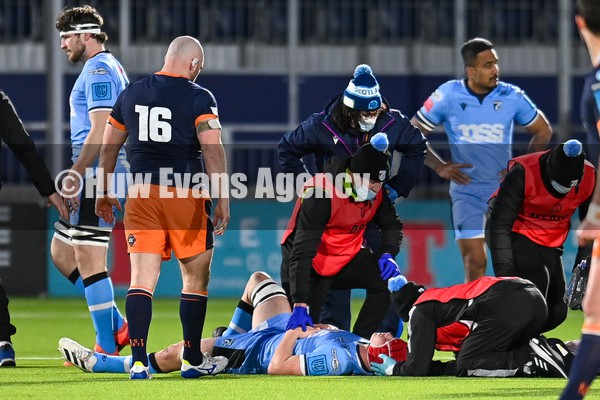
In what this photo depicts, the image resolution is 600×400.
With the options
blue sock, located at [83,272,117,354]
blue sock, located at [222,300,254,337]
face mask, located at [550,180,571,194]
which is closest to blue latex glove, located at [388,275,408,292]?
blue sock, located at [222,300,254,337]

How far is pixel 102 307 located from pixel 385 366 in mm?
2269

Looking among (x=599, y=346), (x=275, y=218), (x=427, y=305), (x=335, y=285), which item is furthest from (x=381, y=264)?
(x=275, y=218)

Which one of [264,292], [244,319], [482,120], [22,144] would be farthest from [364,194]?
[482,120]

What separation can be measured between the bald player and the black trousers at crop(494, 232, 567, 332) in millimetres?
2463

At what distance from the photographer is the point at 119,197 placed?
902 cm

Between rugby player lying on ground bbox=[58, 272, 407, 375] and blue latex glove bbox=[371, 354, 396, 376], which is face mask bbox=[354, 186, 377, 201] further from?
blue latex glove bbox=[371, 354, 396, 376]

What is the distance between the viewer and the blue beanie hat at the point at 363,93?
876 centimetres

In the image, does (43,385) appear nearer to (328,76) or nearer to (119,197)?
(119,197)

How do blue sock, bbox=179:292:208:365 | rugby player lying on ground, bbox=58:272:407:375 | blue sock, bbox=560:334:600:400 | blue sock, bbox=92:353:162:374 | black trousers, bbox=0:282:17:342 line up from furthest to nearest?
black trousers, bbox=0:282:17:342 → blue sock, bbox=92:353:162:374 → rugby player lying on ground, bbox=58:272:407:375 → blue sock, bbox=179:292:208:365 → blue sock, bbox=560:334:600:400

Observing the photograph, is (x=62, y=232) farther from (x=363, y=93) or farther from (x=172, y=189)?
(x=363, y=93)

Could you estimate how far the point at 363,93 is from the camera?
28.9ft

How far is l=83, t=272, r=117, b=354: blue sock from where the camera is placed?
907cm

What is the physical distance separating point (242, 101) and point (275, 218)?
17.4ft

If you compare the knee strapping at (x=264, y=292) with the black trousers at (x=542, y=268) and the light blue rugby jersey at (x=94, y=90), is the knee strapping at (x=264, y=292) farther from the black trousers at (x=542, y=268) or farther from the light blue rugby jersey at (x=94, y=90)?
the black trousers at (x=542, y=268)
